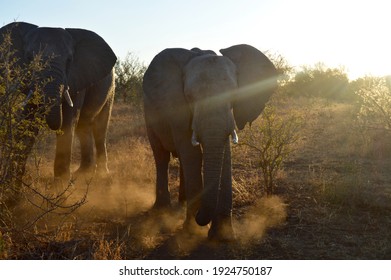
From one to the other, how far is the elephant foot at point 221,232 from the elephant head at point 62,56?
274 cm

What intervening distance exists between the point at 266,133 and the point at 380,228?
271cm

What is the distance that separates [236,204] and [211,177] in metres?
2.28

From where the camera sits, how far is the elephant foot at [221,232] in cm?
555

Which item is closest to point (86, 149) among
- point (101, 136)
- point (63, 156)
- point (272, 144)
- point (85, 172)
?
point (85, 172)

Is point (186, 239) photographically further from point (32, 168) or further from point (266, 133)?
point (32, 168)

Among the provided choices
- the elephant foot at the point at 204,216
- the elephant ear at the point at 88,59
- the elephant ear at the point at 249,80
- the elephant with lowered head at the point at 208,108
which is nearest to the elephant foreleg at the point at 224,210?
the elephant with lowered head at the point at 208,108

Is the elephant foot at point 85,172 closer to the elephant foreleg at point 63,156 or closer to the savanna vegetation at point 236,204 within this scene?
the savanna vegetation at point 236,204

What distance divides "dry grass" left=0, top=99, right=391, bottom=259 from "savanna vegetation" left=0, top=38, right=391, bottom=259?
0.02 meters

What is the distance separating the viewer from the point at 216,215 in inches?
218

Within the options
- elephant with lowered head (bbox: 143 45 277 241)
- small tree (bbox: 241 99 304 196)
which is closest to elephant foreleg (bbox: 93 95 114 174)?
small tree (bbox: 241 99 304 196)

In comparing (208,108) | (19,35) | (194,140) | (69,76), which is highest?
(19,35)

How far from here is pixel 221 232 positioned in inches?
219

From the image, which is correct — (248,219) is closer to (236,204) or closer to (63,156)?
(236,204)

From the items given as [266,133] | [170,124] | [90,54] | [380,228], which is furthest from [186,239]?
[90,54]
